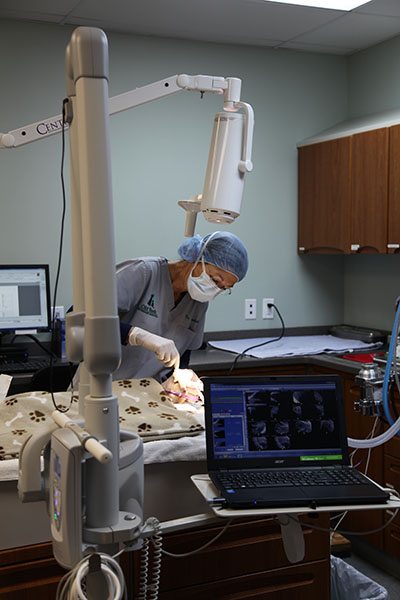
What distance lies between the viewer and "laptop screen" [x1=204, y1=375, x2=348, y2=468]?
1.49m

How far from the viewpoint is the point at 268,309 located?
4.00m

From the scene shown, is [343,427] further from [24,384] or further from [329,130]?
[329,130]

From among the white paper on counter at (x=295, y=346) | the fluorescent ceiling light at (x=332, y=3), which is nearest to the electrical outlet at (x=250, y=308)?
the white paper on counter at (x=295, y=346)

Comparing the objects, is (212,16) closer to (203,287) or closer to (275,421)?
(203,287)

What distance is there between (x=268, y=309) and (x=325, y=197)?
0.72m

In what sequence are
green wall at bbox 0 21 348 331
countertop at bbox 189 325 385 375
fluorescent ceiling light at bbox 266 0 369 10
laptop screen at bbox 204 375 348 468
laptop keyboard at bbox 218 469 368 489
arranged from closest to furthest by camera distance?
laptop keyboard at bbox 218 469 368 489 < laptop screen at bbox 204 375 348 468 < fluorescent ceiling light at bbox 266 0 369 10 < countertop at bbox 189 325 385 375 < green wall at bbox 0 21 348 331

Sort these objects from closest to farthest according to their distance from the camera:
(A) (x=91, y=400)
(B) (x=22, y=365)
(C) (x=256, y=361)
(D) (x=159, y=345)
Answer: (A) (x=91, y=400)
(D) (x=159, y=345)
(B) (x=22, y=365)
(C) (x=256, y=361)

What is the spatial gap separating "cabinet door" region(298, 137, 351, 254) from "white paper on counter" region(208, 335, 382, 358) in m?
0.50

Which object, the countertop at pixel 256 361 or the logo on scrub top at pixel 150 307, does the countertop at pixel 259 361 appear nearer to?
the countertop at pixel 256 361

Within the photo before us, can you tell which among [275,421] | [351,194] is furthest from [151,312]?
[351,194]

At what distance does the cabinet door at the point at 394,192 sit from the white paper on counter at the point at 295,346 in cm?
57

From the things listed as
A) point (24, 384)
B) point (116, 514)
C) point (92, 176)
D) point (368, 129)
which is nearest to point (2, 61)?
point (24, 384)

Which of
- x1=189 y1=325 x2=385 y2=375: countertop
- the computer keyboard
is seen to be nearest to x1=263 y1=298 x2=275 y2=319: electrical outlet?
x1=189 y1=325 x2=385 y2=375: countertop

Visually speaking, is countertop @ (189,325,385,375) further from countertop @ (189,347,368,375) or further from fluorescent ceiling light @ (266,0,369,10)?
fluorescent ceiling light @ (266,0,369,10)
